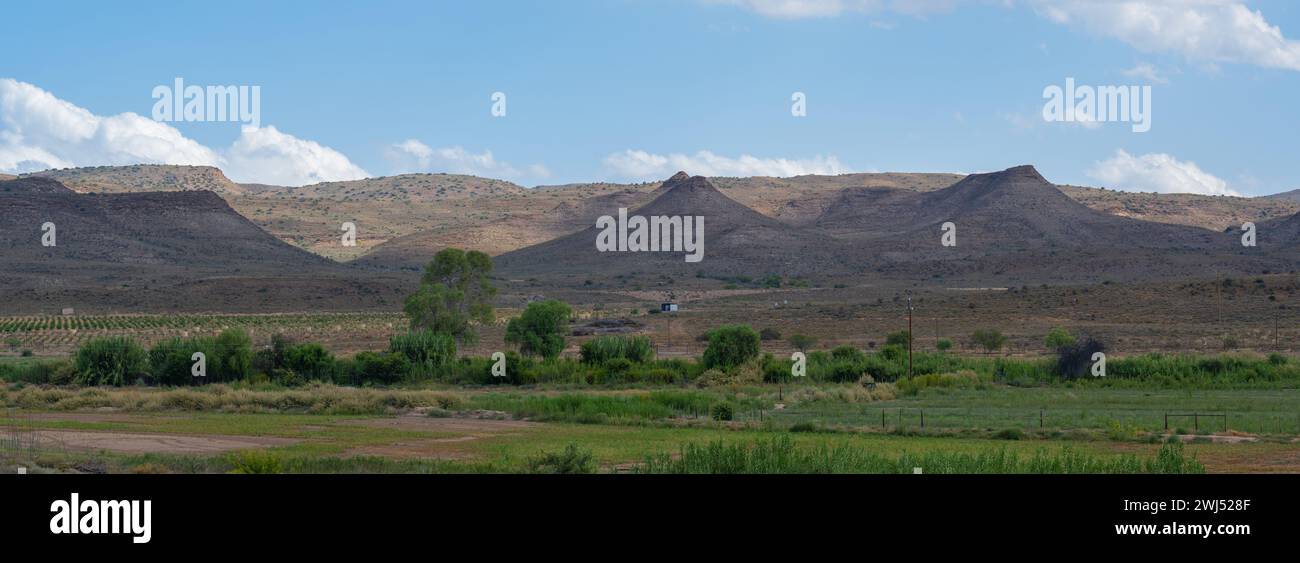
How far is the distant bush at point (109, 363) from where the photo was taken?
50.6 metres

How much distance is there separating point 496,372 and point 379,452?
22.8 metres

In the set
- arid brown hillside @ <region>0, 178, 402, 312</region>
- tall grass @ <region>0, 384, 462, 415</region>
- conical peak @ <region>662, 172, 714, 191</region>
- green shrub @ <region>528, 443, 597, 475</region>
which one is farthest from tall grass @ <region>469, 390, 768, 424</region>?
conical peak @ <region>662, 172, 714, 191</region>

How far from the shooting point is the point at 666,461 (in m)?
23.2

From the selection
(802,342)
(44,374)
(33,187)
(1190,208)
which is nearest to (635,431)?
(44,374)

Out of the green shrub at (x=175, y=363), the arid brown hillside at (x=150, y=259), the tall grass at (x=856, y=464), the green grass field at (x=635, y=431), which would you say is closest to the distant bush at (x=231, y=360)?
the green shrub at (x=175, y=363)

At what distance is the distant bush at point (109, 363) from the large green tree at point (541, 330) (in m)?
17.0

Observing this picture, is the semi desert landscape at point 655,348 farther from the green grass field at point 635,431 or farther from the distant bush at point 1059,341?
the distant bush at point 1059,341

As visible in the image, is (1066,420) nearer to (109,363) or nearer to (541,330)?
(541,330)

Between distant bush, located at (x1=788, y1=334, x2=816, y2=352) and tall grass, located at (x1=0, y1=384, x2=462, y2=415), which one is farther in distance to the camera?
distant bush, located at (x1=788, y1=334, x2=816, y2=352)

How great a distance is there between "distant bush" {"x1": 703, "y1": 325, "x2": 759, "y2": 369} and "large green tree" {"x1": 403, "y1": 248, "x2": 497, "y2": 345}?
15.0m

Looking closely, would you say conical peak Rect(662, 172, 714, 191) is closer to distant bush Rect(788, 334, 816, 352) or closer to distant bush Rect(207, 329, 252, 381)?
distant bush Rect(788, 334, 816, 352)

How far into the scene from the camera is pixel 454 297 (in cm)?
6544

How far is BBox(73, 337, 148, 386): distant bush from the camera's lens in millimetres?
50562

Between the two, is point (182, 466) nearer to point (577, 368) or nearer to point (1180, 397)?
point (577, 368)
